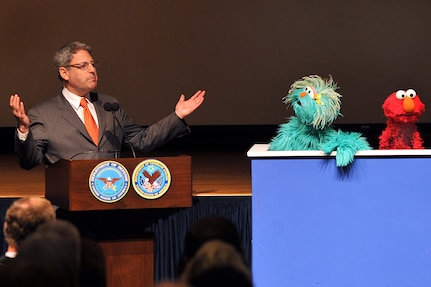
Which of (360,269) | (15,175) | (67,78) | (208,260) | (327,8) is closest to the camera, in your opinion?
(208,260)

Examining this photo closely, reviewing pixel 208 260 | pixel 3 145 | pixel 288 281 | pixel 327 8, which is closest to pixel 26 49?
pixel 3 145

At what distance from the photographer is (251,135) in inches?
375

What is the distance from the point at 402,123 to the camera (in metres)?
4.50

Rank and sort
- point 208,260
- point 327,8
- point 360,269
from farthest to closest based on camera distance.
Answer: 1. point 327,8
2. point 360,269
3. point 208,260

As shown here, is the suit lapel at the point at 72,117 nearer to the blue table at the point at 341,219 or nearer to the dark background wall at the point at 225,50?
the blue table at the point at 341,219

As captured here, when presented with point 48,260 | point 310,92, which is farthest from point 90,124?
point 48,260

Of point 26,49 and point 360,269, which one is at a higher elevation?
point 26,49

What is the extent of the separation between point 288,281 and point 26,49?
5629 mm

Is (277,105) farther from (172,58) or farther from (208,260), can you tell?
(208,260)

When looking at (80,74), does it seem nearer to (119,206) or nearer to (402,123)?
(119,206)

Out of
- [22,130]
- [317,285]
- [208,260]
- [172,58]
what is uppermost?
[172,58]

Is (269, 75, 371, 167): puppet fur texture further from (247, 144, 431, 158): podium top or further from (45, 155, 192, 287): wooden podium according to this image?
(45, 155, 192, 287): wooden podium

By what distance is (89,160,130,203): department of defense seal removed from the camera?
14.4 ft

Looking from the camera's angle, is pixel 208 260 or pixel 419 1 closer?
pixel 208 260
